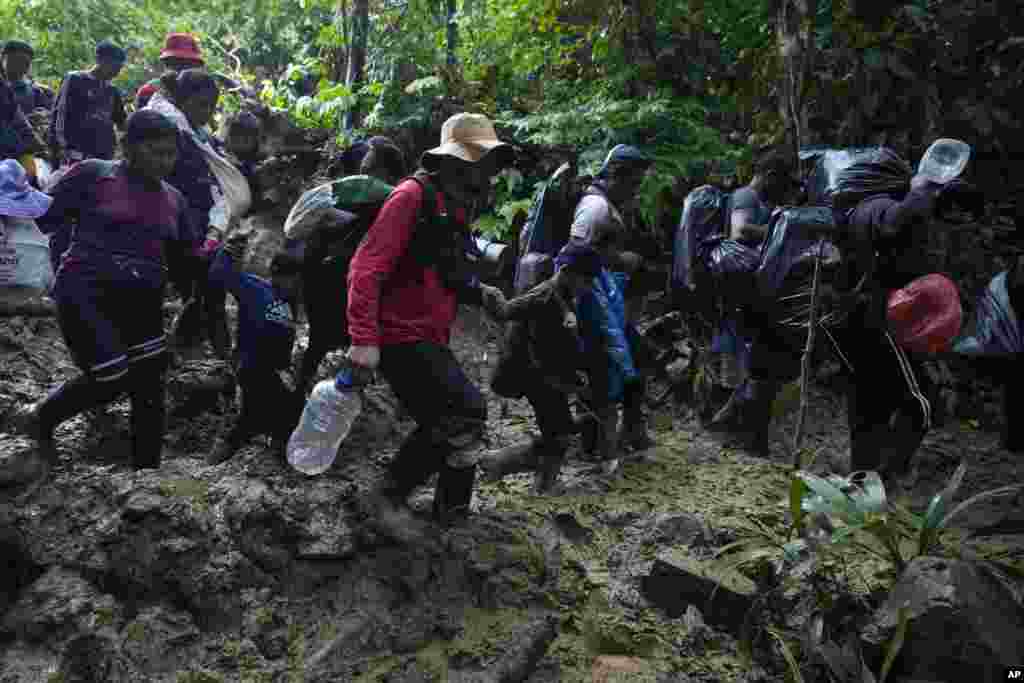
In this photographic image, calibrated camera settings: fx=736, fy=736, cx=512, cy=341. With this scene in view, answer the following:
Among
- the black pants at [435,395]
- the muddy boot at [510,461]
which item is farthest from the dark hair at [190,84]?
the muddy boot at [510,461]

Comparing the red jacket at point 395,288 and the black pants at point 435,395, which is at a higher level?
the red jacket at point 395,288

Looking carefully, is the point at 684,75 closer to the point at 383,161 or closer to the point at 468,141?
the point at 383,161

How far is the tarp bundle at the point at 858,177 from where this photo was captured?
4418 millimetres

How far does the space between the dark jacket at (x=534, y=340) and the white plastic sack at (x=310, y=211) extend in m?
1.31

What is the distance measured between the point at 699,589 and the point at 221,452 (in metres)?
2.69

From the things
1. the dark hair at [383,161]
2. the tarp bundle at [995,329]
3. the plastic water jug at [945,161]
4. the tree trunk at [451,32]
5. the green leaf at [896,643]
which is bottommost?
the green leaf at [896,643]

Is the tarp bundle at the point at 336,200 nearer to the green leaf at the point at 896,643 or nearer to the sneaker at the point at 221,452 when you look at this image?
the sneaker at the point at 221,452

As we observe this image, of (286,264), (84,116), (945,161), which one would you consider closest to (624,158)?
(945,161)

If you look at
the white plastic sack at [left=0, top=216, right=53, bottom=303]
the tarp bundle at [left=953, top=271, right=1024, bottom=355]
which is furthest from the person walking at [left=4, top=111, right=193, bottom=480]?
the tarp bundle at [left=953, top=271, right=1024, bottom=355]

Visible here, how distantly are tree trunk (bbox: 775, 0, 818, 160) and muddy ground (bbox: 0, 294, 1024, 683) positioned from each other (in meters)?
2.61

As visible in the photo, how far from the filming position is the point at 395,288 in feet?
11.4

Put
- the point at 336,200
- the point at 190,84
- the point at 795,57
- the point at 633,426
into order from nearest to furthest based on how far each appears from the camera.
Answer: the point at 336,200, the point at 190,84, the point at 795,57, the point at 633,426

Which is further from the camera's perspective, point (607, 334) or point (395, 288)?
point (607, 334)

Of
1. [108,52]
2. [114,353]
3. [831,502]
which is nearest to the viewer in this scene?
[831,502]
